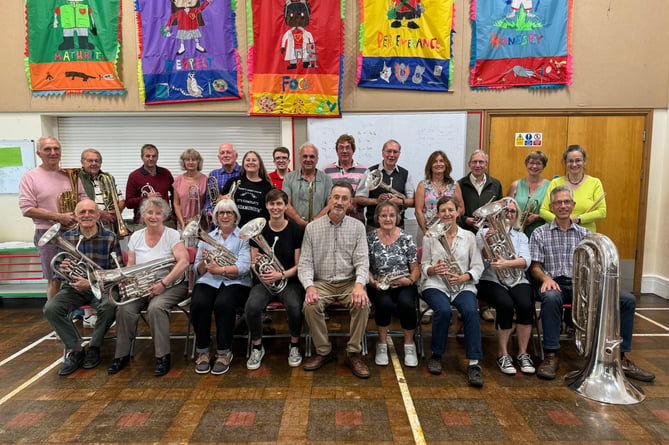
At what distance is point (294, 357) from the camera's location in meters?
3.32

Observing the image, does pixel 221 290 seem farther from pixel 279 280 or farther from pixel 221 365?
pixel 221 365

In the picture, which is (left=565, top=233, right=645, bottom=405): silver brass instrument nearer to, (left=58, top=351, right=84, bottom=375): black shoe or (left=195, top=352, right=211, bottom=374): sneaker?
(left=195, top=352, right=211, bottom=374): sneaker

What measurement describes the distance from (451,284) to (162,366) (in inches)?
96.0

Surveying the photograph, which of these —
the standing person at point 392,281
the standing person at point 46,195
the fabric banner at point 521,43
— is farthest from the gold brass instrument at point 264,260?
the fabric banner at point 521,43

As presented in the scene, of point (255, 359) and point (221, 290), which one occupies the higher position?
point (221, 290)

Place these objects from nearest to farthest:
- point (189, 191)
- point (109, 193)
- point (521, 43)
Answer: point (109, 193), point (189, 191), point (521, 43)

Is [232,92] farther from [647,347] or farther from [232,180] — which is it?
[647,347]

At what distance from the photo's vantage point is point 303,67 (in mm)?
5094

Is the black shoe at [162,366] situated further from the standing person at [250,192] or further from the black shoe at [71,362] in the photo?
the standing person at [250,192]

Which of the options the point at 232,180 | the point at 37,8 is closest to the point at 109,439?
the point at 232,180

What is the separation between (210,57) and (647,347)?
5.72m

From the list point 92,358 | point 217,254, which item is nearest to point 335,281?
point 217,254

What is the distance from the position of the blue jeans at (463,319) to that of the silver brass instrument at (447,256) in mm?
62

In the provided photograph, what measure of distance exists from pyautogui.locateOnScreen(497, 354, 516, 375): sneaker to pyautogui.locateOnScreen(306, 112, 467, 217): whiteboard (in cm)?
281
